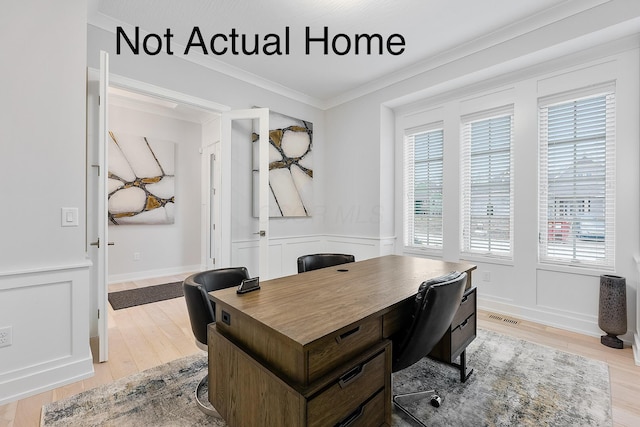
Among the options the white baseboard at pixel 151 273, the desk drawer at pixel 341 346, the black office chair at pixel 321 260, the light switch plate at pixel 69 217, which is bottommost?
the white baseboard at pixel 151 273

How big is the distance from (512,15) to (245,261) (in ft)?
12.1

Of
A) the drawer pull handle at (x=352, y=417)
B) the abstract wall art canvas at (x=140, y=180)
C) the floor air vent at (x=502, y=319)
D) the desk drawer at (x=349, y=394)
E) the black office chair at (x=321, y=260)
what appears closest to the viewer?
the desk drawer at (x=349, y=394)

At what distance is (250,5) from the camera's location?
2.47 m

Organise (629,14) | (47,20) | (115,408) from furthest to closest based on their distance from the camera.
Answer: (629,14) → (47,20) → (115,408)

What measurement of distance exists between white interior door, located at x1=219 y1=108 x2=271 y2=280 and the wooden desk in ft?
5.85

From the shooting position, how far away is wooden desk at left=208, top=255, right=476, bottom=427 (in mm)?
980

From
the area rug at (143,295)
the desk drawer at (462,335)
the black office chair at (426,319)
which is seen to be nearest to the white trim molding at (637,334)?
the desk drawer at (462,335)

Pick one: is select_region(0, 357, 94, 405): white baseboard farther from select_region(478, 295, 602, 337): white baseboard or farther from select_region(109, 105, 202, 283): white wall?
select_region(478, 295, 602, 337): white baseboard

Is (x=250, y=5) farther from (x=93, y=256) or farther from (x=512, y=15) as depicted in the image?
(x=93, y=256)

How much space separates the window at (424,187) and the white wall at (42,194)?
360cm

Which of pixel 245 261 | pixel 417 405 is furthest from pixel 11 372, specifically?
A: pixel 417 405

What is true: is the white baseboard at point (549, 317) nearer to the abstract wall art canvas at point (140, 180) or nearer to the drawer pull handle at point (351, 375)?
the drawer pull handle at point (351, 375)

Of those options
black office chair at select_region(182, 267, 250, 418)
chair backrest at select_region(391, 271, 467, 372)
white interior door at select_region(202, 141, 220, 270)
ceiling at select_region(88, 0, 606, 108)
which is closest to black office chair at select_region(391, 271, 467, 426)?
chair backrest at select_region(391, 271, 467, 372)

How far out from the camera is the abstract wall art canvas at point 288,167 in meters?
3.89
